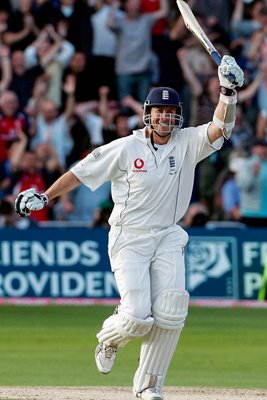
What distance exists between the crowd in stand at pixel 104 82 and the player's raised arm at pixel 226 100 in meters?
7.51

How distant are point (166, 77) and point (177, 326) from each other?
30.6 feet

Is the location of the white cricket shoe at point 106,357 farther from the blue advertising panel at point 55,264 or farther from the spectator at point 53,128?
the spectator at point 53,128

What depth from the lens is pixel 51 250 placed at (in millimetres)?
14875

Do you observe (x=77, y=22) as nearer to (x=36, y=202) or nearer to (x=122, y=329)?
(x=36, y=202)

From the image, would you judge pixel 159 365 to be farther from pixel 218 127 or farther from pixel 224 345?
pixel 224 345

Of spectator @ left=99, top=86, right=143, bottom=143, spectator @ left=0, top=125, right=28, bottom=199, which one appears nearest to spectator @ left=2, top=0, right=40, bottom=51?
spectator @ left=99, top=86, right=143, bottom=143

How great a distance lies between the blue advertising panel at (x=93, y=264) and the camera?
1480 cm

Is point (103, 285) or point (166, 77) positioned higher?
point (166, 77)

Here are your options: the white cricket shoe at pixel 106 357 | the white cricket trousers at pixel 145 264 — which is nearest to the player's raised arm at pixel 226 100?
the white cricket trousers at pixel 145 264

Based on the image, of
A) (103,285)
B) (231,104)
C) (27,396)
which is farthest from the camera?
(103,285)

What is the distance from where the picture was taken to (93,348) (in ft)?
37.8

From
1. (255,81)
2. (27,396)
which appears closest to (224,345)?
(27,396)

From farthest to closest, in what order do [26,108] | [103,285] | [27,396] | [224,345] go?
1. [26,108]
2. [103,285]
3. [224,345]
4. [27,396]

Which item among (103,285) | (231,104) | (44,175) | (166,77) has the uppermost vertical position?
(231,104)
